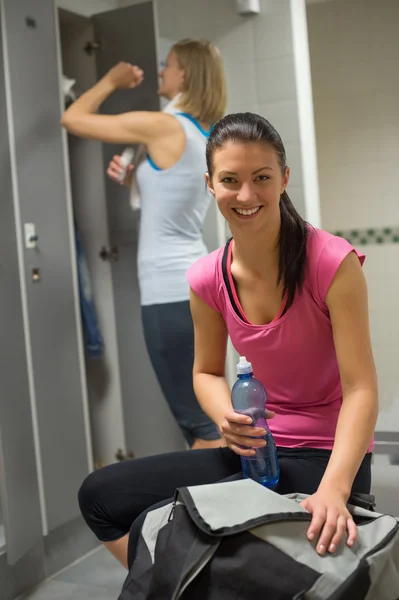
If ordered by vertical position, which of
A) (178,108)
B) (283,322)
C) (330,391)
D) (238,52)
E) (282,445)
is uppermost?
(238,52)

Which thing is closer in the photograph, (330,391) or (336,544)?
(336,544)

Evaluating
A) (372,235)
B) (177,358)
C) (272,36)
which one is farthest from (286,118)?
(372,235)

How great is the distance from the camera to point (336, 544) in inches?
46.5

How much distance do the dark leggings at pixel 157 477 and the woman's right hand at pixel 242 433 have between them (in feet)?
0.24

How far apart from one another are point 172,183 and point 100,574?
4.06 ft

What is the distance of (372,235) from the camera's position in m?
3.46

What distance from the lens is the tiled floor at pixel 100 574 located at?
7.26 feet

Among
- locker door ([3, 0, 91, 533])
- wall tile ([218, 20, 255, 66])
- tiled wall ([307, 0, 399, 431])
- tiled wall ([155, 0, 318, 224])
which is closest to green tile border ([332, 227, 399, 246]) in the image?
tiled wall ([307, 0, 399, 431])

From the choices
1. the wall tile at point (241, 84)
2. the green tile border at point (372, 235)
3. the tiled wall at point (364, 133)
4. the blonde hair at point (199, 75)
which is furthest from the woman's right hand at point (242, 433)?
the green tile border at point (372, 235)

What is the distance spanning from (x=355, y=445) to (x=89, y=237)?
169cm

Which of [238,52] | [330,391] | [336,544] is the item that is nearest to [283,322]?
[330,391]

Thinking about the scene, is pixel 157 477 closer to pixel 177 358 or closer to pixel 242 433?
pixel 242 433

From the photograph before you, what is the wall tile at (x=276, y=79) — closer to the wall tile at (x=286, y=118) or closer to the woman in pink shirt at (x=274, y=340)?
the wall tile at (x=286, y=118)

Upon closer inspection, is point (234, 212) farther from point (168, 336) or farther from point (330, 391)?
point (168, 336)
